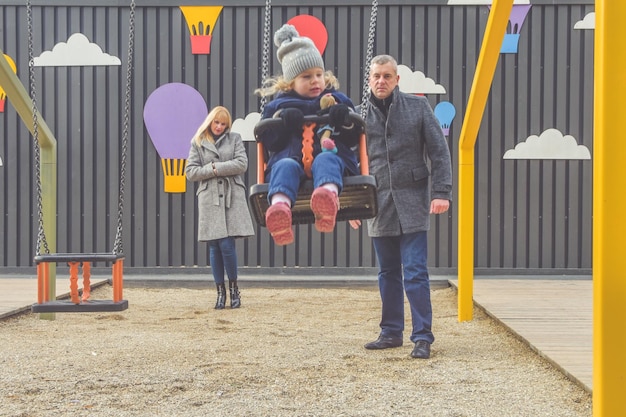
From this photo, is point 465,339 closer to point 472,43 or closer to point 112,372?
point 112,372

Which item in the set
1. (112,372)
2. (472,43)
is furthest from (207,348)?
(472,43)

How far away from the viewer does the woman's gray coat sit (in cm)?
663

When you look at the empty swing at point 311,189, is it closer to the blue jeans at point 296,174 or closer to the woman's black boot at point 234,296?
the blue jeans at point 296,174

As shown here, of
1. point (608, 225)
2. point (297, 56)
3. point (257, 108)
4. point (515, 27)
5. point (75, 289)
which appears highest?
point (515, 27)

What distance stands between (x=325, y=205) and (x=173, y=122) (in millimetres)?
5646

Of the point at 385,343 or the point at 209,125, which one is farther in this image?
the point at 209,125

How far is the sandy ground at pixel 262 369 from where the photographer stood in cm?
345

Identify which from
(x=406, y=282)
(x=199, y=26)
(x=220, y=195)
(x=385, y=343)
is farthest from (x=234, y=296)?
(x=199, y=26)

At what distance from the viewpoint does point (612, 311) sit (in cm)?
288

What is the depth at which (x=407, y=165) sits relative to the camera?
4.65 m

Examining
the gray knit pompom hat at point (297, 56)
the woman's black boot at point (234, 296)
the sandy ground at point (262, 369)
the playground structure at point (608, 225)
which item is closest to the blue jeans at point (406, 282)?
the sandy ground at point (262, 369)

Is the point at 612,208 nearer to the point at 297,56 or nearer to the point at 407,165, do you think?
the point at 297,56

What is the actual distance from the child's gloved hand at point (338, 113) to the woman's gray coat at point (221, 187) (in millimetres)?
2913

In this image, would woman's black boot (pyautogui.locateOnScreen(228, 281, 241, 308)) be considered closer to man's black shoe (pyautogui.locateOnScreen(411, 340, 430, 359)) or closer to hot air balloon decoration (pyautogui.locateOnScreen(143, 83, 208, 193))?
hot air balloon decoration (pyautogui.locateOnScreen(143, 83, 208, 193))
